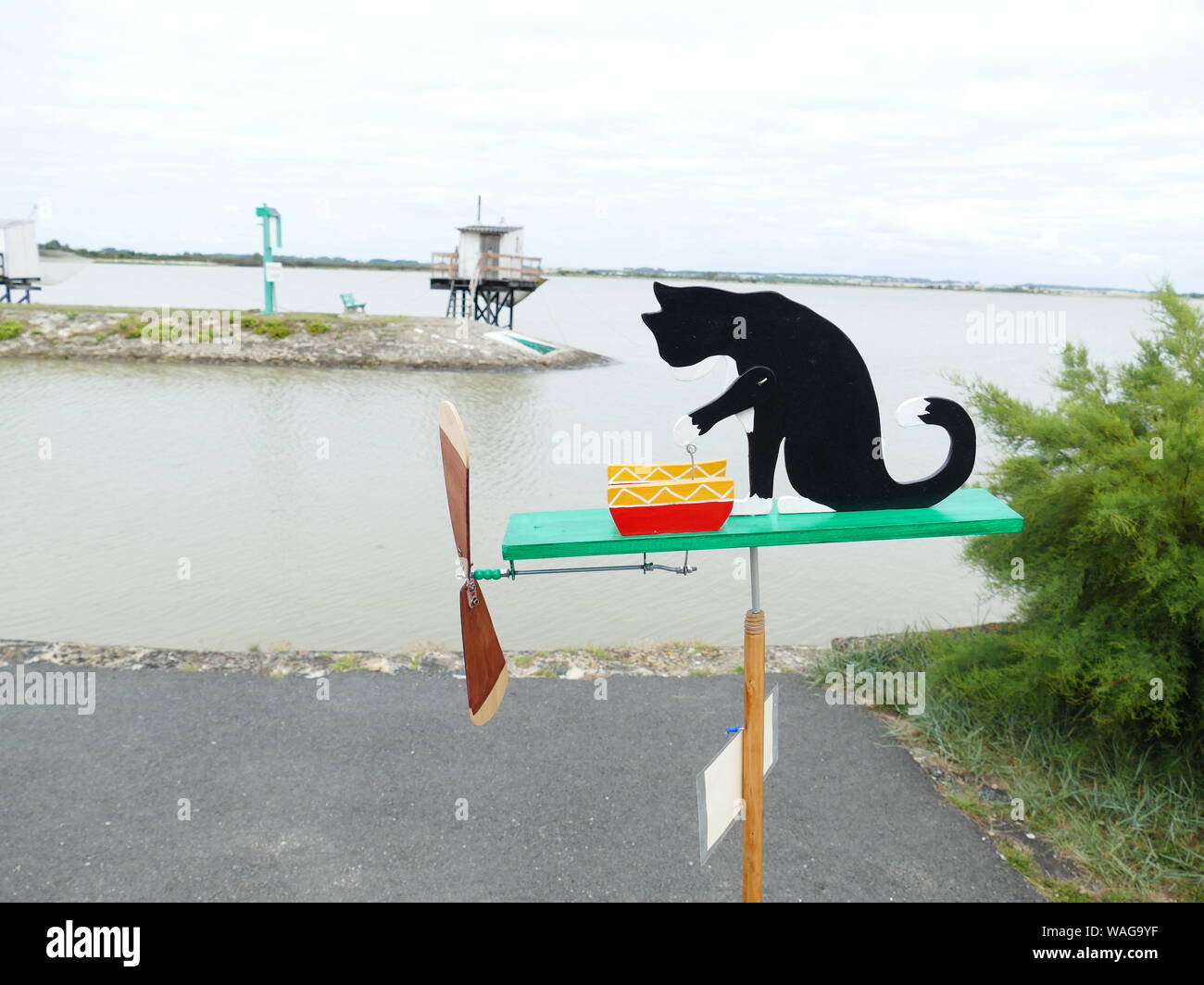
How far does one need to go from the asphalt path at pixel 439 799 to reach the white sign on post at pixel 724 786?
157 centimetres

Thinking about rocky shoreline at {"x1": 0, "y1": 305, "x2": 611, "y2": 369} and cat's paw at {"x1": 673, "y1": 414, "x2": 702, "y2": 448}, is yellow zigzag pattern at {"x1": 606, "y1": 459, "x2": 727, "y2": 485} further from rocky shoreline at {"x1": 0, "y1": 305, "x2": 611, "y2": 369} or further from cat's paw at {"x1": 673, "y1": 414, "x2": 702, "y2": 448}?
rocky shoreline at {"x1": 0, "y1": 305, "x2": 611, "y2": 369}

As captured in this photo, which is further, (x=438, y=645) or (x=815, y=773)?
(x=438, y=645)

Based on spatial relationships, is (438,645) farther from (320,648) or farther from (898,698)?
(898,698)

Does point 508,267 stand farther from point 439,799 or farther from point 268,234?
point 439,799

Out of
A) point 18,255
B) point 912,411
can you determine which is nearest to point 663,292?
point 912,411

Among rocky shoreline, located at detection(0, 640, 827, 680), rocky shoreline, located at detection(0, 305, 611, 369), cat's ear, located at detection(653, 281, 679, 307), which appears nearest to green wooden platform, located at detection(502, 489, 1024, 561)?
cat's ear, located at detection(653, 281, 679, 307)

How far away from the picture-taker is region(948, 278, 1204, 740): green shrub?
182 inches

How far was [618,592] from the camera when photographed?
9141 mm

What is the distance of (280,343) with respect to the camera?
27.1 metres

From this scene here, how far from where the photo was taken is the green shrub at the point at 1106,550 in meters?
4.62

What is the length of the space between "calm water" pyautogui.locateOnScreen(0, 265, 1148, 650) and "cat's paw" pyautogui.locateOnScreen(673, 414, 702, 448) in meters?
4.31

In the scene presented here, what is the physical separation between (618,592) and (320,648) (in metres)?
3.05
